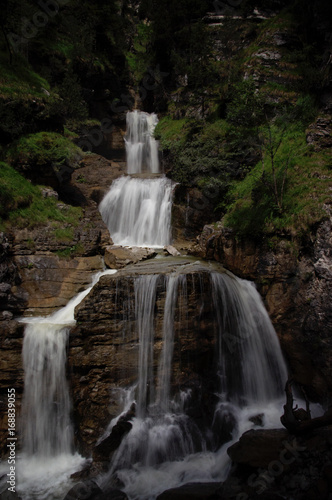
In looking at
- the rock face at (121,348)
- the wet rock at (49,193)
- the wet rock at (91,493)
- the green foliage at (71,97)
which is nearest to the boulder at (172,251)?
the rock face at (121,348)

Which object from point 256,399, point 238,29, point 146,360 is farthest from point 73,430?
point 238,29

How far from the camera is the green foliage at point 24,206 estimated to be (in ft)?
37.3

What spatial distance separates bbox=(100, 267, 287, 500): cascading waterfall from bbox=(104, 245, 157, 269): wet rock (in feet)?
9.97

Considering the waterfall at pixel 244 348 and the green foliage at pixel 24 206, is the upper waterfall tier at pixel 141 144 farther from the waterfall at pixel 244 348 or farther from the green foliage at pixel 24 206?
the waterfall at pixel 244 348

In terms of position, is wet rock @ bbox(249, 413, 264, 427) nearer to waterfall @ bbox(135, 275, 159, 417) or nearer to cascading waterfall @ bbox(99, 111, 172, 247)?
waterfall @ bbox(135, 275, 159, 417)

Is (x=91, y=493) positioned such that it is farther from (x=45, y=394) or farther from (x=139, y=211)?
(x=139, y=211)

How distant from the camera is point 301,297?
28.7 feet

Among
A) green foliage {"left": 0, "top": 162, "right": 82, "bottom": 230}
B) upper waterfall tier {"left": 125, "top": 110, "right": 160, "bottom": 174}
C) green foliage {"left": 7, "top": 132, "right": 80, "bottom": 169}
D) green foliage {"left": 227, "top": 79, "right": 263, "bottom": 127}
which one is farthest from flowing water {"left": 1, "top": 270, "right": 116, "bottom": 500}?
upper waterfall tier {"left": 125, "top": 110, "right": 160, "bottom": 174}

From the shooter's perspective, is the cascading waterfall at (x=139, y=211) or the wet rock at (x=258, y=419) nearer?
the wet rock at (x=258, y=419)

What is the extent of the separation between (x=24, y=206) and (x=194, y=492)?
1148 centimetres

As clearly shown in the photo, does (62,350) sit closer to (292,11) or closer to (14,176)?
(14,176)

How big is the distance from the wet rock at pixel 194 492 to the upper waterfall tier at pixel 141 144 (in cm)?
1959

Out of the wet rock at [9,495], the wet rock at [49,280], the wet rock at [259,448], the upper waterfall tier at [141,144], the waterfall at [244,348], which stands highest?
A: the upper waterfall tier at [141,144]

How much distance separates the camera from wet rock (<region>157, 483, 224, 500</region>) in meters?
5.65
